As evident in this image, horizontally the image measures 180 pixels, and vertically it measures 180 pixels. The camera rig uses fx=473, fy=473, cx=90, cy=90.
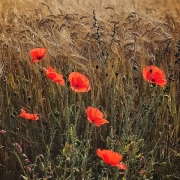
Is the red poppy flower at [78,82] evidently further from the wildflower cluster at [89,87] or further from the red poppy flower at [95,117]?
the red poppy flower at [95,117]

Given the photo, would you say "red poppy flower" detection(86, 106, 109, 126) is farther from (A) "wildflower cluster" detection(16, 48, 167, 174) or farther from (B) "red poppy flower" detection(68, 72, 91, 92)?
(B) "red poppy flower" detection(68, 72, 91, 92)

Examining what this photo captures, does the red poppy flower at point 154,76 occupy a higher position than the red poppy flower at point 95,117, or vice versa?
the red poppy flower at point 154,76

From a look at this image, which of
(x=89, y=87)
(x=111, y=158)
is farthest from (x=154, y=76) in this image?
(x=111, y=158)

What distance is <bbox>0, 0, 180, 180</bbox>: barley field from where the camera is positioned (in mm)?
1971

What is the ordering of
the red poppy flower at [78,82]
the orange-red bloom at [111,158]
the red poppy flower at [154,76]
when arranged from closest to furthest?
the orange-red bloom at [111,158]
the red poppy flower at [78,82]
the red poppy flower at [154,76]

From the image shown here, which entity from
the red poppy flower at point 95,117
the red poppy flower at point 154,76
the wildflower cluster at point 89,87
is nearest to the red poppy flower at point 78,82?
the wildflower cluster at point 89,87

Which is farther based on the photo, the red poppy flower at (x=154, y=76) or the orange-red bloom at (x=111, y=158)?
the red poppy flower at (x=154, y=76)

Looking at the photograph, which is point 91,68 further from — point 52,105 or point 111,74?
point 52,105

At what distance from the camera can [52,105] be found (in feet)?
7.83

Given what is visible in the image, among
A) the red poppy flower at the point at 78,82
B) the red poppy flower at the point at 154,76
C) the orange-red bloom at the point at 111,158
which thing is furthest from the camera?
the red poppy flower at the point at 154,76

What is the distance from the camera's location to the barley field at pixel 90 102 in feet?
6.47

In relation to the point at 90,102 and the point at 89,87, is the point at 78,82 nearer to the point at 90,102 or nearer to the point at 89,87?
the point at 89,87

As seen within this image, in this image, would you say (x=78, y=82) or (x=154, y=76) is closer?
(x=78, y=82)

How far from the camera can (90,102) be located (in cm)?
239
